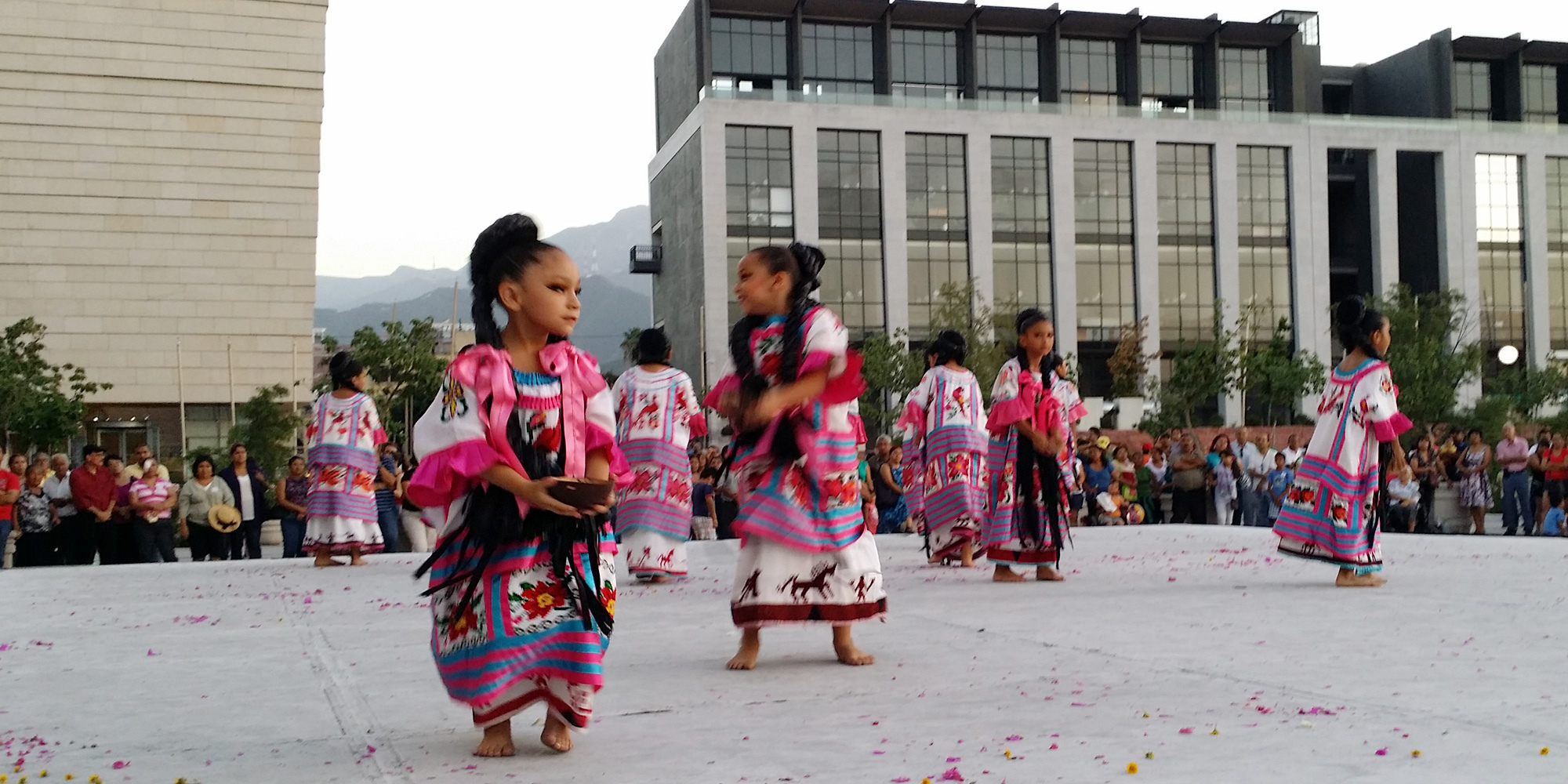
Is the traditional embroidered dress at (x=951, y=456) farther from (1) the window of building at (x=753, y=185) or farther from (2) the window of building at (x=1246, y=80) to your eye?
(2) the window of building at (x=1246, y=80)

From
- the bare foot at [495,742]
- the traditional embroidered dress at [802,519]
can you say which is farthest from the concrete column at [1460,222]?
the bare foot at [495,742]

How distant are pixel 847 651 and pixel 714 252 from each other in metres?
42.8

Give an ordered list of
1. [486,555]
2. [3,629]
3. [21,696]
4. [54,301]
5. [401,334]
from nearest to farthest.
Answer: [486,555], [21,696], [3,629], [401,334], [54,301]

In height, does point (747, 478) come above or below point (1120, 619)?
above

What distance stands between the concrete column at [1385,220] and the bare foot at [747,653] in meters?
50.6

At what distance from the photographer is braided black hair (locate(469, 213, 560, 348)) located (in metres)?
3.92

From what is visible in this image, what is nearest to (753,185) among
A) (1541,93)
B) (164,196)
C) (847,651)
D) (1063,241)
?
(1063,241)

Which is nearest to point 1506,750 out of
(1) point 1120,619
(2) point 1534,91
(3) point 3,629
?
(1) point 1120,619

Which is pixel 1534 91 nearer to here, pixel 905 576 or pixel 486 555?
pixel 905 576

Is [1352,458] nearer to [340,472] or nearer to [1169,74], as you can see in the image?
[340,472]

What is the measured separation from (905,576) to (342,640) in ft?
13.8

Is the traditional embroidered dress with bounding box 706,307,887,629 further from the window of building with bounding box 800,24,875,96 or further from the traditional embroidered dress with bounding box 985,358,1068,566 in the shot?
the window of building with bounding box 800,24,875,96

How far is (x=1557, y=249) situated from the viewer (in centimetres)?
5344

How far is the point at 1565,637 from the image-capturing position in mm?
5637
